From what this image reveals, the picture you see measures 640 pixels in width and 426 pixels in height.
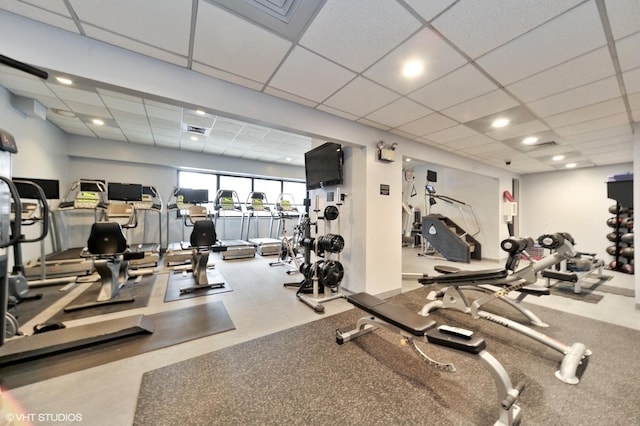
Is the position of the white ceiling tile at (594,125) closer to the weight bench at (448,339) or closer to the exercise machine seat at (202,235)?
the weight bench at (448,339)

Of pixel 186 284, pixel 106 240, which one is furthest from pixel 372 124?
pixel 106 240

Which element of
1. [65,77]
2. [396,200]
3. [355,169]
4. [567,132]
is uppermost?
[567,132]

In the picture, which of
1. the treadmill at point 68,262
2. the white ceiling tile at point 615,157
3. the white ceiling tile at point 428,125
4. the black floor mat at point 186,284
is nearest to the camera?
the white ceiling tile at point 428,125

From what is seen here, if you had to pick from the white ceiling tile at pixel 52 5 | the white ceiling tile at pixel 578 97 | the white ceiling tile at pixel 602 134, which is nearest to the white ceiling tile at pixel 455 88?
the white ceiling tile at pixel 578 97

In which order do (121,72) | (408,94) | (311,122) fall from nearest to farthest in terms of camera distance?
(121,72) → (408,94) → (311,122)

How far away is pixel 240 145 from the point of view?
21.6 feet

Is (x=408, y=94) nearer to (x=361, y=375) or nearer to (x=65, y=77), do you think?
(x=361, y=375)

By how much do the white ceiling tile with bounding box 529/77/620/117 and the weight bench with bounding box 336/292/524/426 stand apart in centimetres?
320

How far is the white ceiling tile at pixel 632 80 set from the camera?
2371mm

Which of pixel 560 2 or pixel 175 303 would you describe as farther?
pixel 175 303

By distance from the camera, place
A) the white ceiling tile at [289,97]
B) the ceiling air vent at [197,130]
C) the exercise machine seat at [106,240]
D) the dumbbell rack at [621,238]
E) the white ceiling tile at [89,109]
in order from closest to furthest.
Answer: the white ceiling tile at [289,97] < the exercise machine seat at [106,240] < the white ceiling tile at [89,109] < the ceiling air vent at [197,130] < the dumbbell rack at [621,238]

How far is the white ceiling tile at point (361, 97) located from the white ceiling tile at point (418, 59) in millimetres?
127

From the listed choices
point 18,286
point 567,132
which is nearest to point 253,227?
point 18,286

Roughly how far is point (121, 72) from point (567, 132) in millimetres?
6423
